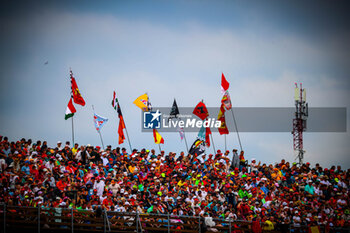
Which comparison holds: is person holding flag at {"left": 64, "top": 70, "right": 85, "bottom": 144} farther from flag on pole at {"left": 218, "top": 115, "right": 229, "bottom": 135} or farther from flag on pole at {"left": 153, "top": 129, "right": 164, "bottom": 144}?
flag on pole at {"left": 218, "top": 115, "right": 229, "bottom": 135}

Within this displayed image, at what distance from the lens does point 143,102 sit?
119ft

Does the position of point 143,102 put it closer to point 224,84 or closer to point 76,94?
point 76,94

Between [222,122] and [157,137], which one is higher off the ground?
[222,122]

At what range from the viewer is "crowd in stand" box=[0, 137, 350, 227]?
26.8 m

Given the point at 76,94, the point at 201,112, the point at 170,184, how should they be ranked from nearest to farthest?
the point at 170,184, the point at 76,94, the point at 201,112

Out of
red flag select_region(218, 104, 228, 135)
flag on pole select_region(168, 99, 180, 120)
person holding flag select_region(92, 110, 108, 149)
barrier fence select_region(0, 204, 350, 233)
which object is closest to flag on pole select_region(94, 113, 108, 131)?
person holding flag select_region(92, 110, 108, 149)

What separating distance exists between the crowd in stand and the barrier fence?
0.62 meters

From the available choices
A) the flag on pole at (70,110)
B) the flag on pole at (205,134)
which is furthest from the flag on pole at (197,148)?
the flag on pole at (70,110)

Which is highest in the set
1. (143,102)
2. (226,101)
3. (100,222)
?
(226,101)

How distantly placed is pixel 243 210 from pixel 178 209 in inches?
117

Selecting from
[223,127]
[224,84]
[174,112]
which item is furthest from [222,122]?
[174,112]

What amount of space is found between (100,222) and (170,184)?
203 inches

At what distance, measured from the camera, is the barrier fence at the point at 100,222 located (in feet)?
83.3

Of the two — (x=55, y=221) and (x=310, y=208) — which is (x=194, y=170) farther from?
(x=55, y=221)
